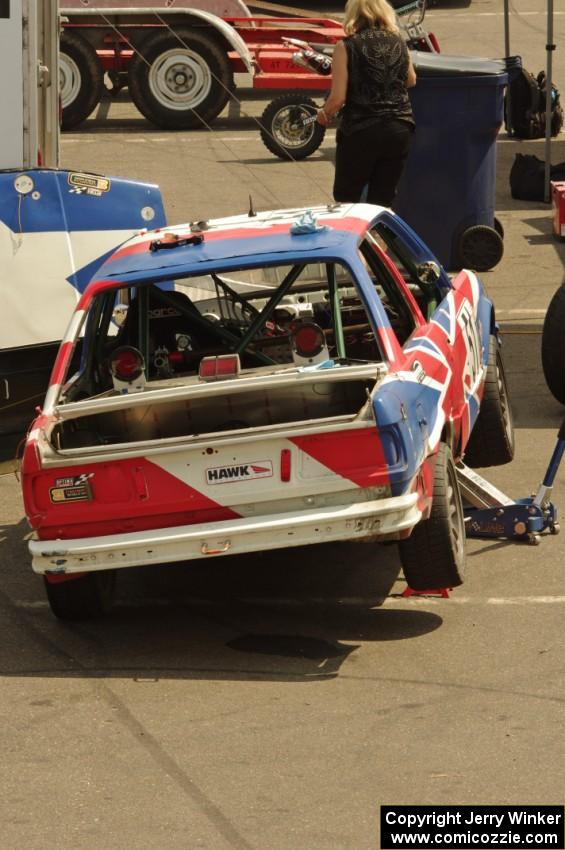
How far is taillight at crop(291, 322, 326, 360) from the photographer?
21.5ft

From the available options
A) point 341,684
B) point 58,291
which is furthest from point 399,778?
point 58,291

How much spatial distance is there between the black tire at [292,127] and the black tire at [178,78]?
174 centimetres

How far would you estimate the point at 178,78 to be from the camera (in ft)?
61.3

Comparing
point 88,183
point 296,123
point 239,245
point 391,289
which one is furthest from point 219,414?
point 296,123

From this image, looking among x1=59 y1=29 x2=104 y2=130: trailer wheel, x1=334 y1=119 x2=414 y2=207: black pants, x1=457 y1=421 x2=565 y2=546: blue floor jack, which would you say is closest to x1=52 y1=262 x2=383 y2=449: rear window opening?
x1=457 y1=421 x2=565 y2=546: blue floor jack

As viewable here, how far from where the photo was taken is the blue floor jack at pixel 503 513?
23.9ft

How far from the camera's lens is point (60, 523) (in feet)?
20.3

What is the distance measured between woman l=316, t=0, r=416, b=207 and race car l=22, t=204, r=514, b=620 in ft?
8.34

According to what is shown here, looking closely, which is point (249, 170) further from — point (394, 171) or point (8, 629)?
point (8, 629)

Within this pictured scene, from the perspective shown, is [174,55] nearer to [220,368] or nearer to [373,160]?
[373,160]

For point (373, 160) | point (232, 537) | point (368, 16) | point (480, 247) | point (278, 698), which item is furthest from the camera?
point (480, 247)

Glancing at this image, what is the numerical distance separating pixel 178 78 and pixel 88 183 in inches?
386

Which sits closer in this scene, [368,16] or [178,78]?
[368,16]

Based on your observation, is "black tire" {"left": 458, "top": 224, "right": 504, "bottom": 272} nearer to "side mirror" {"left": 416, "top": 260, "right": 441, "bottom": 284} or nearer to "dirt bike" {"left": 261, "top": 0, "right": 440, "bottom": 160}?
"dirt bike" {"left": 261, "top": 0, "right": 440, "bottom": 160}
